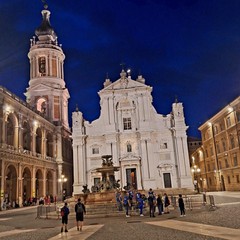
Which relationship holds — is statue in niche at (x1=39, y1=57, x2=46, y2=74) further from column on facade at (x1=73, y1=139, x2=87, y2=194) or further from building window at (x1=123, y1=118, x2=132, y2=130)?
building window at (x1=123, y1=118, x2=132, y2=130)

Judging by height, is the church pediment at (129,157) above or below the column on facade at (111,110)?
below

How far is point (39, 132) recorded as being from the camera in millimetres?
47125

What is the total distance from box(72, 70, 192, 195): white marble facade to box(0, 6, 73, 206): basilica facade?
12.9 feet

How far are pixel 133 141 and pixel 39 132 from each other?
15.8 m

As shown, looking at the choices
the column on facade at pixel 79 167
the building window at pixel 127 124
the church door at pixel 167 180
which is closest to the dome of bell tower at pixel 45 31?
the building window at pixel 127 124

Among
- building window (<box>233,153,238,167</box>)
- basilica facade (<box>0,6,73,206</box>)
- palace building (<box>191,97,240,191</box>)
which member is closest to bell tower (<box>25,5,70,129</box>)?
basilica facade (<box>0,6,73,206</box>)

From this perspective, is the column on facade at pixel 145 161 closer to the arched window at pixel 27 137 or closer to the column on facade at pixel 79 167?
the column on facade at pixel 79 167

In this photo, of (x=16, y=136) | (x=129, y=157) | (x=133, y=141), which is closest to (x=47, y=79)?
→ (x=133, y=141)

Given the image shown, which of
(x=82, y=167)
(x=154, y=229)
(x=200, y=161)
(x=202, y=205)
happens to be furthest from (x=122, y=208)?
(x=200, y=161)

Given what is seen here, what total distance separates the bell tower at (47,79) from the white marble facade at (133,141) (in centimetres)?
594

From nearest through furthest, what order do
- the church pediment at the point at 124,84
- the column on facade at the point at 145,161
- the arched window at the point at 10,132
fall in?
the arched window at the point at 10,132
the column on facade at the point at 145,161
the church pediment at the point at 124,84

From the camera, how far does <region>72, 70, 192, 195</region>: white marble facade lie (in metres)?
49.2

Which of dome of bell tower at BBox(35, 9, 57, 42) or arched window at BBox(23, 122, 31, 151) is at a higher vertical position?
dome of bell tower at BBox(35, 9, 57, 42)

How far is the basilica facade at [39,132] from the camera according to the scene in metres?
36.3
